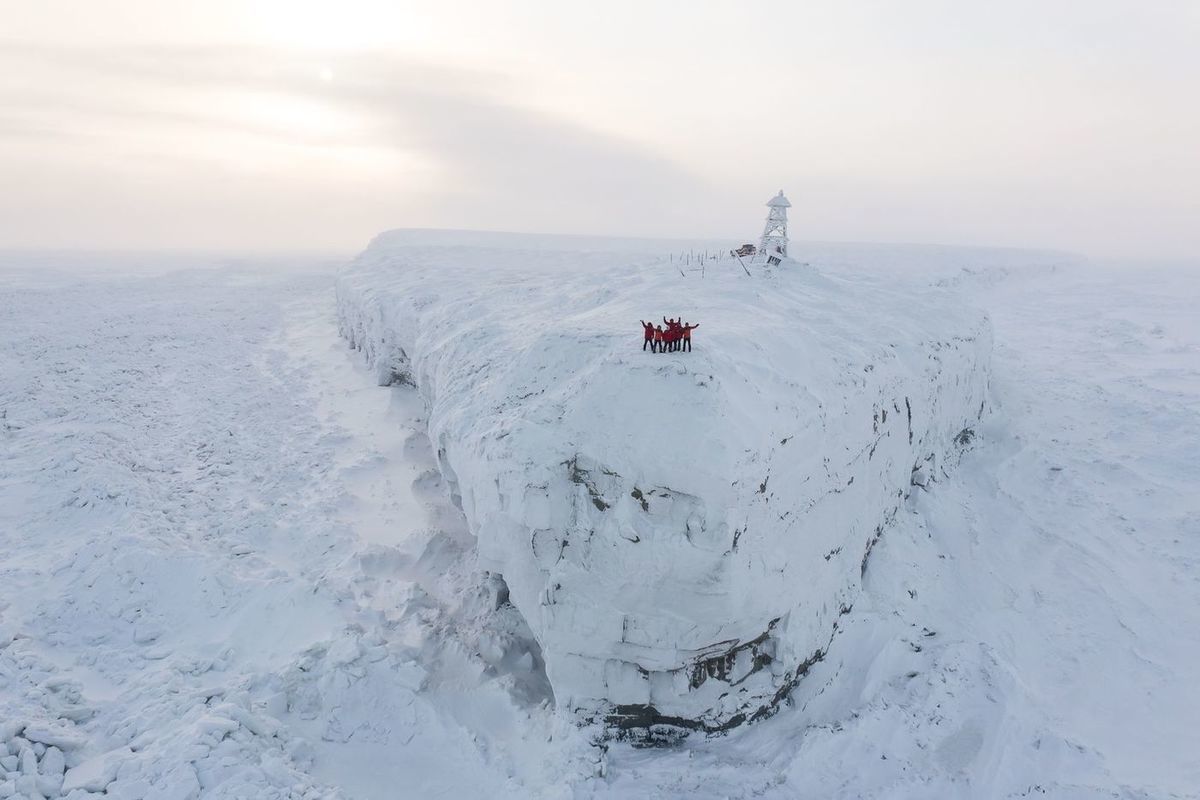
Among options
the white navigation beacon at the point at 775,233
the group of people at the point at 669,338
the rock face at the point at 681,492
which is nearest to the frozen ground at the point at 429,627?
the group of people at the point at 669,338

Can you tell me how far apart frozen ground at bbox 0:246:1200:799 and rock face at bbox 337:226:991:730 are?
0.81 meters

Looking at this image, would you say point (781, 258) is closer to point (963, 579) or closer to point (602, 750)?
point (963, 579)

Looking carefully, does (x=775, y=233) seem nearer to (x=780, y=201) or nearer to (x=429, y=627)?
(x=780, y=201)

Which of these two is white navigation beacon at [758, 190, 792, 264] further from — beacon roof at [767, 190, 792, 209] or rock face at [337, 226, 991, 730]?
rock face at [337, 226, 991, 730]

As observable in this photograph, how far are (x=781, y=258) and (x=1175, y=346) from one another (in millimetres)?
21110

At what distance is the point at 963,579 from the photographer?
467 inches

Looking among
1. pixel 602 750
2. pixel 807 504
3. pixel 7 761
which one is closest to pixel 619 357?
pixel 807 504

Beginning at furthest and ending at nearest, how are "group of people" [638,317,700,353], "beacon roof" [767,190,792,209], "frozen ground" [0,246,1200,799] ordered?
"beacon roof" [767,190,792,209], "group of people" [638,317,700,353], "frozen ground" [0,246,1200,799]

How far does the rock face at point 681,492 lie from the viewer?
7809 mm

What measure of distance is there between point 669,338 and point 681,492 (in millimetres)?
→ 2540

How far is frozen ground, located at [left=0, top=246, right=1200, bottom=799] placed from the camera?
7762 millimetres

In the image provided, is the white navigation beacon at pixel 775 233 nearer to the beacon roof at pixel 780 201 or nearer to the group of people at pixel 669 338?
the beacon roof at pixel 780 201

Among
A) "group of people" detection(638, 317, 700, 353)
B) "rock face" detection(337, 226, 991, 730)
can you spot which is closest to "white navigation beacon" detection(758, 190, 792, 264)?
"rock face" detection(337, 226, 991, 730)

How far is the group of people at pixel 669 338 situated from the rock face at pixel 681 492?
0.23 m
